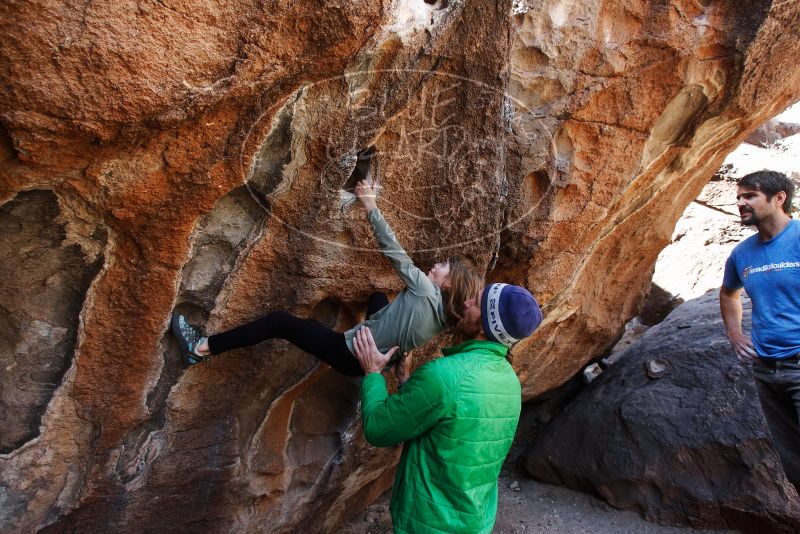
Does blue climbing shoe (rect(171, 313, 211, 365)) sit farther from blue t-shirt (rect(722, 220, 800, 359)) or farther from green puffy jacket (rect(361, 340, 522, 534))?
blue t-shirt (rect(722, 220, 800, 359))

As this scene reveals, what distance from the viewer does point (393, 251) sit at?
261 centimetres

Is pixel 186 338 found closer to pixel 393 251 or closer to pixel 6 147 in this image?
pixel 393 251

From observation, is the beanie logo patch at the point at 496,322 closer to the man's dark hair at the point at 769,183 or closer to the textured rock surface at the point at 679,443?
the man's dark hair at the point at 769,183

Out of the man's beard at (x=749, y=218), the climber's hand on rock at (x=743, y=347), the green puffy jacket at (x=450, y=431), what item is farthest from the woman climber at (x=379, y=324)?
the climber's hand on rock at (x=743, y=347)

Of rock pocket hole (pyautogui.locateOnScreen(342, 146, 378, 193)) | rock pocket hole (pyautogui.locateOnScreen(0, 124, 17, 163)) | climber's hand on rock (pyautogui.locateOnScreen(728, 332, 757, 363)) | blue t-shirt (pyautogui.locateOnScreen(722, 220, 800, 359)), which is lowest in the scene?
climber's hand on rock (pyautogui.locateOnScreen(728, 332, 757, 363))

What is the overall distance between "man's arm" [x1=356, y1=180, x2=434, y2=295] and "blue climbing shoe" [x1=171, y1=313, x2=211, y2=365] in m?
0.86

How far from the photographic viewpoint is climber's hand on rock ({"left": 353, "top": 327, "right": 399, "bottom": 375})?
8.16 feet

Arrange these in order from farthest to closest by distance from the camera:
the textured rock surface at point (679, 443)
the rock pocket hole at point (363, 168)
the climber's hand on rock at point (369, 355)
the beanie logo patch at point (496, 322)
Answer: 1. the textured rock surface at point (679, 443)
2. the rock pocket hole at point (363, 168)
3. the climber's hand on rock at point (369, 355)
4. the beanie logo patch at point (496, 322)

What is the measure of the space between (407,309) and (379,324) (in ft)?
0.56

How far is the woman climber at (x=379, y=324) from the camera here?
2547mm

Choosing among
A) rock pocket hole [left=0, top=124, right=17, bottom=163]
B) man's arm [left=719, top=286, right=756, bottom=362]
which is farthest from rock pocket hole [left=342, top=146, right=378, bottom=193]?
man's arm [left=719, top=286, right=756, bottom=362]

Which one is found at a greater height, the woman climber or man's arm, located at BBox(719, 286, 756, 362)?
the woman climber

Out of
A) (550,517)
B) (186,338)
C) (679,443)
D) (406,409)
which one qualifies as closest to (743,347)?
(679,443)

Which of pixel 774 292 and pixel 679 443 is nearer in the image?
pixel 774 292
